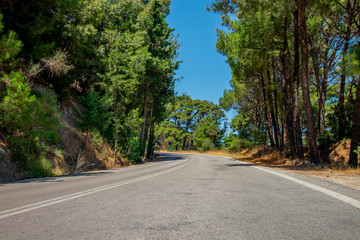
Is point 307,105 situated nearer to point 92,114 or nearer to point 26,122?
point 92,114

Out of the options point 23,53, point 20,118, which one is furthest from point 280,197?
point 23,53

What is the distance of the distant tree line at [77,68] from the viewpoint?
26.9 ft

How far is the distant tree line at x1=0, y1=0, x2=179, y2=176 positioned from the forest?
0.05 meters

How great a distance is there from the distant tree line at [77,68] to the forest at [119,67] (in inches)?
2.2

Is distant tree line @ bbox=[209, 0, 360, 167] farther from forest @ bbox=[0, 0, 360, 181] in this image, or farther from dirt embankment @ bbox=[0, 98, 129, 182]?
dirt embankment @ bbox=[0, 98, 129, 182]

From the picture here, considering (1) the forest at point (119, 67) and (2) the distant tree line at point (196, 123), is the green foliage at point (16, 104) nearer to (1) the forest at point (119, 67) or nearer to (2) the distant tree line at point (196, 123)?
(1) the forest at point (119, 67)

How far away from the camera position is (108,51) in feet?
57.4

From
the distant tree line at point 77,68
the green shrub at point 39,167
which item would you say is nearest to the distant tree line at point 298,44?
the distant tree line at point 77,68

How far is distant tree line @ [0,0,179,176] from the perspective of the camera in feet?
26.9

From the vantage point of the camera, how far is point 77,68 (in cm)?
1355

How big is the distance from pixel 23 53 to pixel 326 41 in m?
19.2

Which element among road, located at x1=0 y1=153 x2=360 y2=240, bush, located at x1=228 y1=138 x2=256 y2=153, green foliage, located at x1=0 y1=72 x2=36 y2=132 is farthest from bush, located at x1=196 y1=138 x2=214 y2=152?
road, located at x1=0 y1=153 x2=360 y2=240

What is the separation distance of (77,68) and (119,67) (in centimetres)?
327

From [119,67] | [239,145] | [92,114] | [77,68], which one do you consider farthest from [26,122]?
[239,145]
